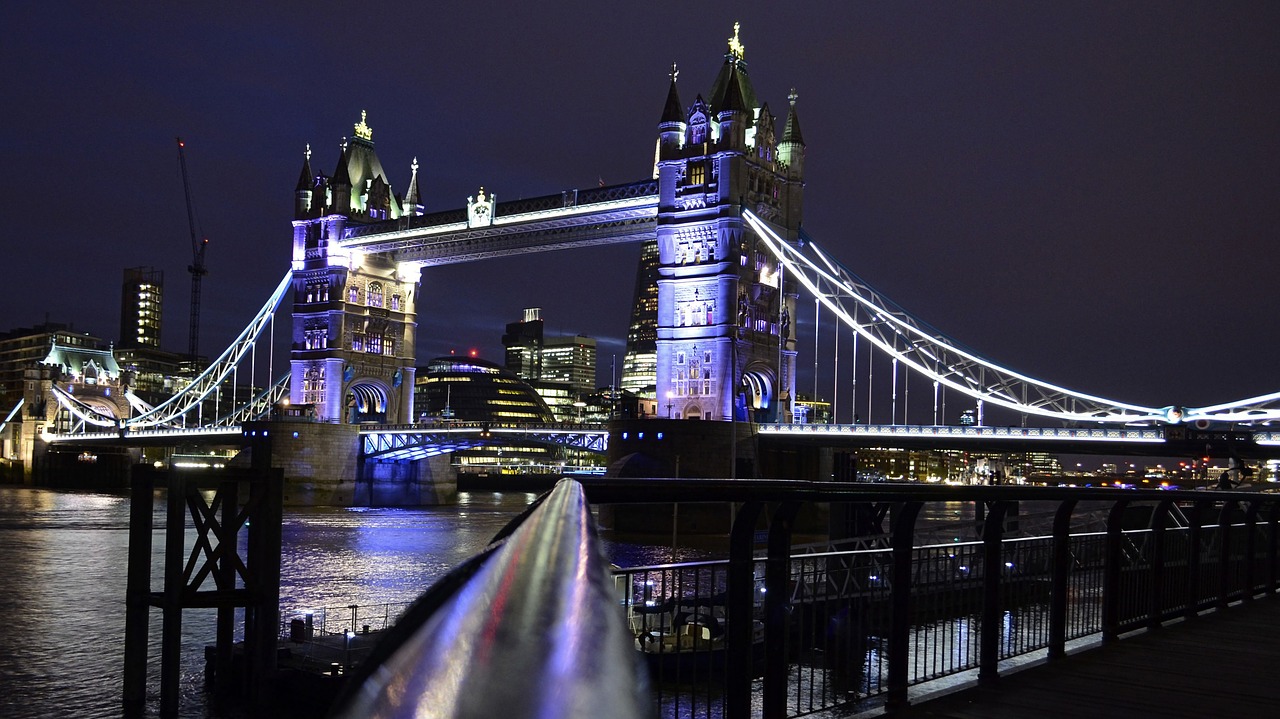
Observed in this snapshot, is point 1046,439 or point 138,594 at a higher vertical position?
point 1046,439

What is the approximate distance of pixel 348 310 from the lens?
2616 inches

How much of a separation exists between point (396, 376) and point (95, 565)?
36.5 meters

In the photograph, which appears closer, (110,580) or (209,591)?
(209,591)

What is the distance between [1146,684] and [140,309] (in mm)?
190870

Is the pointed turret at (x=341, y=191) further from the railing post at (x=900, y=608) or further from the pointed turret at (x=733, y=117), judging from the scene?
the railing post at (x=900, y=608)

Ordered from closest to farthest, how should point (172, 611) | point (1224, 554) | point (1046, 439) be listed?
point (1224, 554), point (172, 611), point (1046, 439)

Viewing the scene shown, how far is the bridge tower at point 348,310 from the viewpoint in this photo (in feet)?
219

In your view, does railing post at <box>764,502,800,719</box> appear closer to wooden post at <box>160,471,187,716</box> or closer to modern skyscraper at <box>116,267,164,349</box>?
wooden post at <box>160,471,187,716</box>

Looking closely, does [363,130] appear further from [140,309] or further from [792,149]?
[140,309]

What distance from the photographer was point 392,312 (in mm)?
69250

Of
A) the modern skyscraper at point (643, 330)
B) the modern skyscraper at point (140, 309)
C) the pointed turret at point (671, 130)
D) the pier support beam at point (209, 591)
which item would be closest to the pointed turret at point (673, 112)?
the pointed turret at point (671, 130)

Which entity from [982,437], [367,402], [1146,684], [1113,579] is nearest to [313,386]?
[367,402]

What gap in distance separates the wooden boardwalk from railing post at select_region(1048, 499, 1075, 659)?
0.43ft

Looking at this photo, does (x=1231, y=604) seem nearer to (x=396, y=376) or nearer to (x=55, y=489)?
(x=396, y=376)
